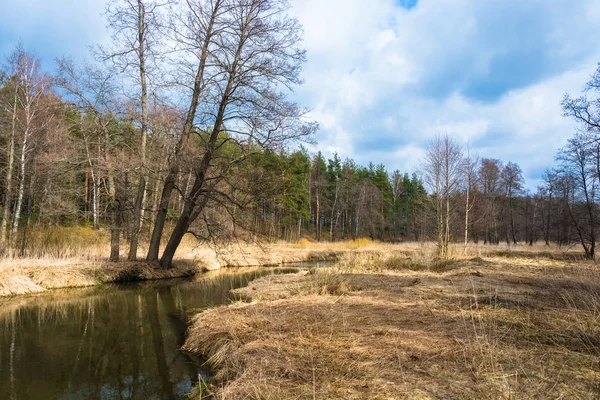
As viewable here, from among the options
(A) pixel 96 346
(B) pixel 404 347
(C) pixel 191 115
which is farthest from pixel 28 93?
(B) pixel 404 347

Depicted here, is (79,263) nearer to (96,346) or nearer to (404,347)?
(96,346)

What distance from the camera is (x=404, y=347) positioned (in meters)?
3.93

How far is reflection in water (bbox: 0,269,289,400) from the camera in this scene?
4387 mm

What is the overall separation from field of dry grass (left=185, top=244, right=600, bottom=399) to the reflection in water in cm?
63

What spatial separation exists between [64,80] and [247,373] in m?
15.4

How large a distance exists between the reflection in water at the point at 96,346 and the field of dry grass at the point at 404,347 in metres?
0.63

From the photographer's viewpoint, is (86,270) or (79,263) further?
(79,263)

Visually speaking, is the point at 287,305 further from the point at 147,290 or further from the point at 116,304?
the point at 147,290

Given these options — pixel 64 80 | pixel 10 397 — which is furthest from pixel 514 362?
pixel 64 80

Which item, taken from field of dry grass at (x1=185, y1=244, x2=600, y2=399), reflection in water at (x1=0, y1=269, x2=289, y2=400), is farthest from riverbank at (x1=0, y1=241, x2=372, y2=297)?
field of dry grass at (x1=185, y1=244, x2=600, y2=399)

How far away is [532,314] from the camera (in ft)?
16.9

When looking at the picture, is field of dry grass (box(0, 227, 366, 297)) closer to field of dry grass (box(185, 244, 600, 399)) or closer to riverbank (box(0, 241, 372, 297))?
riverbank (box(0, 241, 372, 297))

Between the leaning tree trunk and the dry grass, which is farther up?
the leaning tree trunk

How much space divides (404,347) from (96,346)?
16.7 ft
